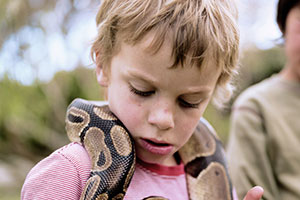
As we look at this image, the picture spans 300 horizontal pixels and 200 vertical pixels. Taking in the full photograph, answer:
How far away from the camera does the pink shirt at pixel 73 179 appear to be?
1184mm

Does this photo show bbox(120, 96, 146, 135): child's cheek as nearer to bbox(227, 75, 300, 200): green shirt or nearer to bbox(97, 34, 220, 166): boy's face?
bbox(97, 34, 220, 166): boy's face

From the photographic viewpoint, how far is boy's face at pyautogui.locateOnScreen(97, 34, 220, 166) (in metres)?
1.19

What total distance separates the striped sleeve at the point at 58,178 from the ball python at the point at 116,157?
0.04 meters

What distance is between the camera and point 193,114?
4.28ft

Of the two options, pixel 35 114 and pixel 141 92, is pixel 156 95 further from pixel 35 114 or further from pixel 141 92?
pixel 35 114

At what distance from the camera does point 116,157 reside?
1305mm

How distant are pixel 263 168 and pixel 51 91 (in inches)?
195

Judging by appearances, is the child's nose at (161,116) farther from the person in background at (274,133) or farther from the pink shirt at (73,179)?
the person in background at (274,133)

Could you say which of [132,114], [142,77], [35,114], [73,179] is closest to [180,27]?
[142,77]

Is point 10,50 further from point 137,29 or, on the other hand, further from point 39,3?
point 137,29

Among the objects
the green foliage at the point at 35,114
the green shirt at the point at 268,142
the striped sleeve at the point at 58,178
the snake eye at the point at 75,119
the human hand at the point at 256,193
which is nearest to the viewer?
the striped sleeve at the point at 58,178

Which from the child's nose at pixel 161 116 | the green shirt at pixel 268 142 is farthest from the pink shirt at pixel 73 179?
the green shirt at pixel 268 142

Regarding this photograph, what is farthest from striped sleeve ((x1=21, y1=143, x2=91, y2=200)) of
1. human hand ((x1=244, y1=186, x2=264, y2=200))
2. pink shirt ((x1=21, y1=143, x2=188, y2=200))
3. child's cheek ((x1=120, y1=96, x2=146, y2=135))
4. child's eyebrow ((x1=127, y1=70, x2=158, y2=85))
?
human hand ((x1=244, y1=186, x2=264, y2=200))

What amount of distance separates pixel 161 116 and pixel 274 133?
1651mm
